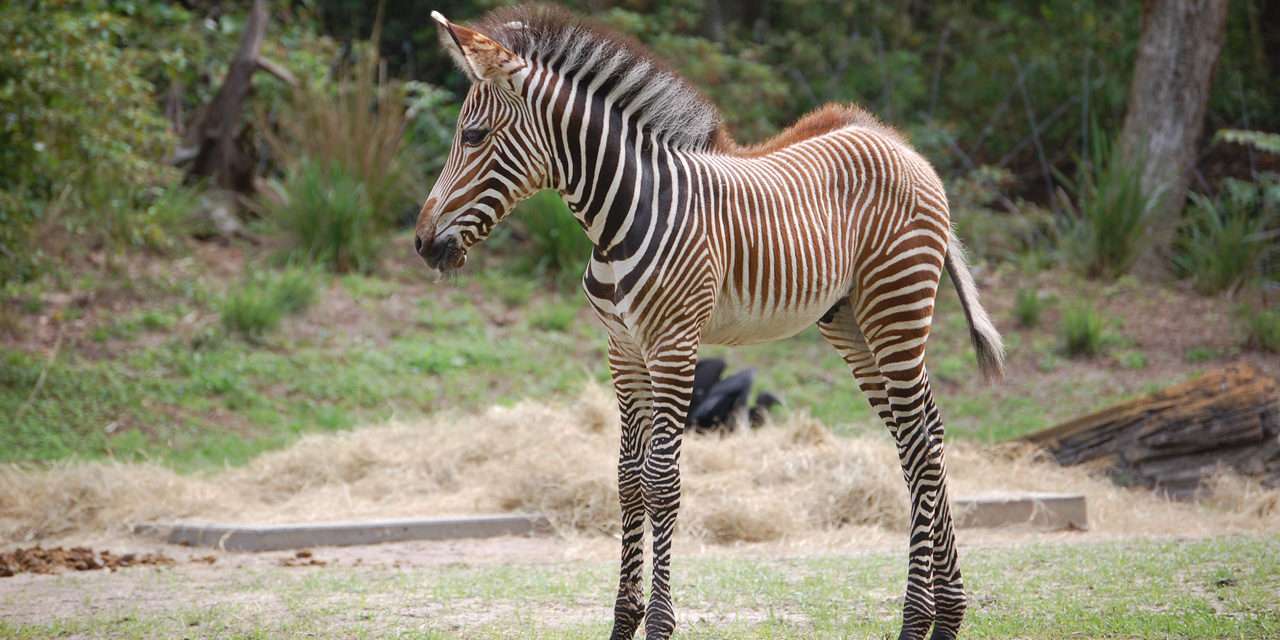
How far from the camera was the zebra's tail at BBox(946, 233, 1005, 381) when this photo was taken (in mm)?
5402

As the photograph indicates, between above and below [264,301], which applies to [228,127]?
above

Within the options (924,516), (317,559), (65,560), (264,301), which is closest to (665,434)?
(924,516)

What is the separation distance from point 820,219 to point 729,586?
2.04m

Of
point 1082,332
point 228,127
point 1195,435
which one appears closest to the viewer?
point 1195,435

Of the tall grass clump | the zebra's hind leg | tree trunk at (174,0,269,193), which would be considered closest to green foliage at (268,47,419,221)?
tree trunk at (174,0,269,193)

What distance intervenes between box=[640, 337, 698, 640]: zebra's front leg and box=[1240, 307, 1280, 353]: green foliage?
9.33 meters

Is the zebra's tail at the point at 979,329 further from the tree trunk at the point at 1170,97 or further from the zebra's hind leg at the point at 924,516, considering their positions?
the tree trunk at the point at 1170,97

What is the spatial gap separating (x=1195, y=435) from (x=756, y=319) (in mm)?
5180

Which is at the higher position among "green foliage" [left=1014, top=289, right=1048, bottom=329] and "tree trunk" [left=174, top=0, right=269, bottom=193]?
"tree trunk" [left=174, top=0, right=269, bottom=193]

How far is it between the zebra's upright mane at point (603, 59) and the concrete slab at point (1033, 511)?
4197 mm

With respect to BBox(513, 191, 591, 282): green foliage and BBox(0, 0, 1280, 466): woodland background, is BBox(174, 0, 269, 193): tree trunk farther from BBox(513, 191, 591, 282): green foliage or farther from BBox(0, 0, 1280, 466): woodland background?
BBox(513, 191, 591, 282): green foliage

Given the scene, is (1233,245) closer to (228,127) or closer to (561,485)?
(561,485)

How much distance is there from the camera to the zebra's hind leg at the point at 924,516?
15.8ft

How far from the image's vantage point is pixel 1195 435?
8.69 metres
